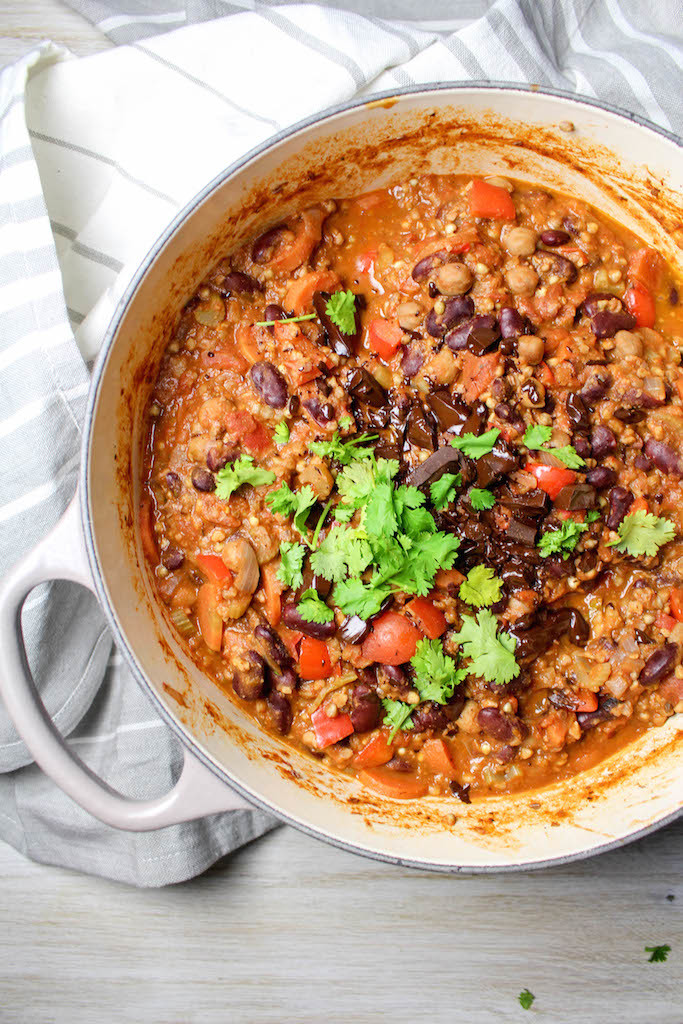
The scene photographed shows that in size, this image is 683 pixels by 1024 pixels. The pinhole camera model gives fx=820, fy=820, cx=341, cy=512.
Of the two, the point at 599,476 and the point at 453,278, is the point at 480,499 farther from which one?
the point at 453,278

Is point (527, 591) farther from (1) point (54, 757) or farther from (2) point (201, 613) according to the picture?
(1) point (54, 757)

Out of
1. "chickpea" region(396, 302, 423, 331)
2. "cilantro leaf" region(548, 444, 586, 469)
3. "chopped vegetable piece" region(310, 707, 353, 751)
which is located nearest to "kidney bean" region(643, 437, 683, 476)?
"cilantro leaf" region(548, 444, 586, 469)

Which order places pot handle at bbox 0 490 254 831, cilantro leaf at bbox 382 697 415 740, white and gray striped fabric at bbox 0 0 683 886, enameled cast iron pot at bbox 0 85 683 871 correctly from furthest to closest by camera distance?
1. white and gray striped fabric at bbox 0 0 683 886
2. cilantro leaf at bbox 382 697 415 740
3. enameled cast iron pot at bbox 0 85 683 871
4. pot handle at bbox 0 490 254 831

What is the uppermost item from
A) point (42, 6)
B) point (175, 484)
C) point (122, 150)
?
point (42, 6)

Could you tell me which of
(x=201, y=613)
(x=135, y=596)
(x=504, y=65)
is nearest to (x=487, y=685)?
(x=201, y=613)

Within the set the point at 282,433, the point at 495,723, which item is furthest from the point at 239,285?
the point at 495,723

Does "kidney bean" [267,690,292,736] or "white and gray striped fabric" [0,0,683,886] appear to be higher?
"white and gray striped fabric" [0,0,683,886]

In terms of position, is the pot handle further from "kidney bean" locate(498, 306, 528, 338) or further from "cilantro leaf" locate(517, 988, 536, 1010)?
"cilantro leaf" locate(517, 988, 536, 1010)
